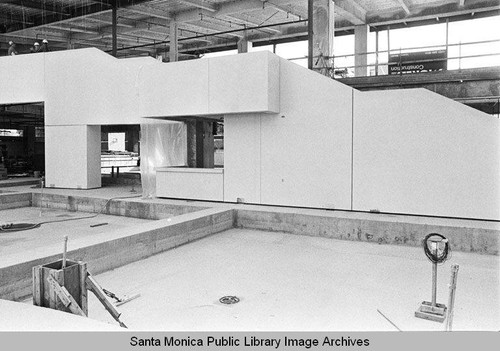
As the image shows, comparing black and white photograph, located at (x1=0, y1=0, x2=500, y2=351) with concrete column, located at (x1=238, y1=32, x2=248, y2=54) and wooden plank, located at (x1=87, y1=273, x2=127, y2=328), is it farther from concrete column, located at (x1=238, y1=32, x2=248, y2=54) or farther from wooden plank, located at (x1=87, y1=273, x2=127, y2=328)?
concrete column, located at (x1=238, y1=32, x2=248, y2=54)

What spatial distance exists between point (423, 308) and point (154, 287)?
337 centimetres

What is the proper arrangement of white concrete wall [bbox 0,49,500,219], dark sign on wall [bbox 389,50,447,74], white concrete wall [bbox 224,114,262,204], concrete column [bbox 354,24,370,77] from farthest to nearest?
concrete column [bbox 354,24,370,77]
dark sign on wall [bbox 389,50,447,74]
white concrete wall [bbox 224,114,262,204]
white concrete wall [bbox 0,49,500,219]

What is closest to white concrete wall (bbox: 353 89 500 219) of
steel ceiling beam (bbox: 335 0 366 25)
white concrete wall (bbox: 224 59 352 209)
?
white concrete wall (bbox: 224 59 352 209)

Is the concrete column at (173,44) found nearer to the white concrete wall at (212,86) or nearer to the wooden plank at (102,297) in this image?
the white concrete wall at (212,86)

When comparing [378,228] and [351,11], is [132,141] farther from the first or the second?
[378,228]

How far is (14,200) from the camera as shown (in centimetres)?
1357

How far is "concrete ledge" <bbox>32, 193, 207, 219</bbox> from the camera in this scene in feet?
37.5

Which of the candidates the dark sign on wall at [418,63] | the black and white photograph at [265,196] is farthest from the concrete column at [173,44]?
the dark sign on wall at [418,63]

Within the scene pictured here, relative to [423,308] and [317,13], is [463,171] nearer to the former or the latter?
[423,308]

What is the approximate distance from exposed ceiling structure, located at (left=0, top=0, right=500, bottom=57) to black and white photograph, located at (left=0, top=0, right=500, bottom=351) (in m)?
0.12

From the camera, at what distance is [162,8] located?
18.9 m

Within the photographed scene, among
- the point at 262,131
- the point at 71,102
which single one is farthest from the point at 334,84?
the point at 71,102

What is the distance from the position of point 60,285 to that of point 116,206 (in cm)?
884

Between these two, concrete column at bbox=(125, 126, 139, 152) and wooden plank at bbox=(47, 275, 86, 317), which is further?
concrete column at bbox=(125, 126, 139, 152)
